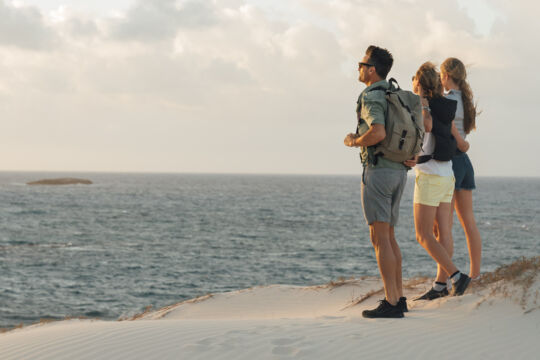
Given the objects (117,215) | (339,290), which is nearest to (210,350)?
(339,290)

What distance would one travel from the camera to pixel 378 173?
4.81m

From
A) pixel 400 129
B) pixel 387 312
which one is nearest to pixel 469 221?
pixel 387 312

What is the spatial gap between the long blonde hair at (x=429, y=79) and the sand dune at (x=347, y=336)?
2.29 m

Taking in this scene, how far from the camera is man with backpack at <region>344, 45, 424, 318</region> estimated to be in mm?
4688

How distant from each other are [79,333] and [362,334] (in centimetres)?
287

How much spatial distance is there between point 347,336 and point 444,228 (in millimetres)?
1969

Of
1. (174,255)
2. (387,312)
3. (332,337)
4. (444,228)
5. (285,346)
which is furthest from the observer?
(174,255)

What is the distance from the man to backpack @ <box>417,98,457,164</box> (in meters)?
0.70

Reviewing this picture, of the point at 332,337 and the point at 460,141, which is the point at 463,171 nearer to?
the point at 460,141

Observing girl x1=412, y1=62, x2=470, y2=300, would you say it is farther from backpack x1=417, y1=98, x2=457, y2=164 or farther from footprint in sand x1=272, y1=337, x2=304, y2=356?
footprint in sand x1=272, y1=337, x2=304, y2=356

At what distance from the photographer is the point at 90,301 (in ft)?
65.4

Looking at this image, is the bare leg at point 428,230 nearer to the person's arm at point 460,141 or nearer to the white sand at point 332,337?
the white sand at point 332,337

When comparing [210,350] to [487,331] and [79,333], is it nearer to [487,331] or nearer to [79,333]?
[79,333]

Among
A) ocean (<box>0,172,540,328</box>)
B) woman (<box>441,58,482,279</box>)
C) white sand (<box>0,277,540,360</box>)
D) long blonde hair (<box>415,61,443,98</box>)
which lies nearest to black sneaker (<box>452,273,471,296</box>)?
white sand (<box>0,277,540,360</box>)
